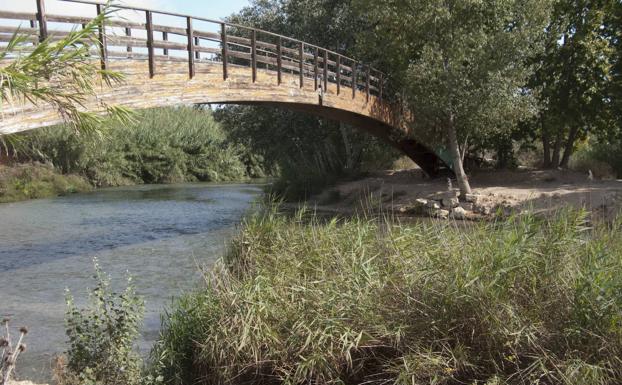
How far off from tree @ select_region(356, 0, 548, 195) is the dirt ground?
221 cm

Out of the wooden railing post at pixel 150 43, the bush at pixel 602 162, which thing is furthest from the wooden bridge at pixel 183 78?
the bush at pixel 602 162

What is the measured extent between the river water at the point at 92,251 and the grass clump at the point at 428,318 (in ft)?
3.78

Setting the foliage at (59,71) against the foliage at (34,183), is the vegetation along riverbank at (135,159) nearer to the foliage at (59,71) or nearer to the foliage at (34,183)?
the foliage at (34,183)

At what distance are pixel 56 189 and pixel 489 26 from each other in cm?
2150

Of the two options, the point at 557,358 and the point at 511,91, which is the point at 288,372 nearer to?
the point at 557,358

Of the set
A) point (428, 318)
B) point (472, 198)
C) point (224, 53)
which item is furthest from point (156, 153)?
point (428, 318)

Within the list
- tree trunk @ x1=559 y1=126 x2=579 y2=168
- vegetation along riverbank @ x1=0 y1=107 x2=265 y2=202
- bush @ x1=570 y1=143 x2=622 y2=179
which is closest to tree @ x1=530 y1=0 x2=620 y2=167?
tree trunk @ x1=559 y1=126 x2=579 y2=168

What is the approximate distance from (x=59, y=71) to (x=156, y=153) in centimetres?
3481

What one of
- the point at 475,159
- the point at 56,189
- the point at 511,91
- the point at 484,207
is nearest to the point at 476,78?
the point at 511,91

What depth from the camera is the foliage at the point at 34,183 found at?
90.1ft

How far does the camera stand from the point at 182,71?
1252 centimetres

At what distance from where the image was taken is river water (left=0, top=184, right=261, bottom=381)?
880 centimetres

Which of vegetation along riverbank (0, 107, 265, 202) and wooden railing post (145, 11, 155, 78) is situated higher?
wooden railing post (145, 11, 155, 78)

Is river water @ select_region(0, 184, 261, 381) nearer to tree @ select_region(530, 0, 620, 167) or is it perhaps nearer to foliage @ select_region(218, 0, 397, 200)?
foliage @ select_region(218, 0, 397, 200)
